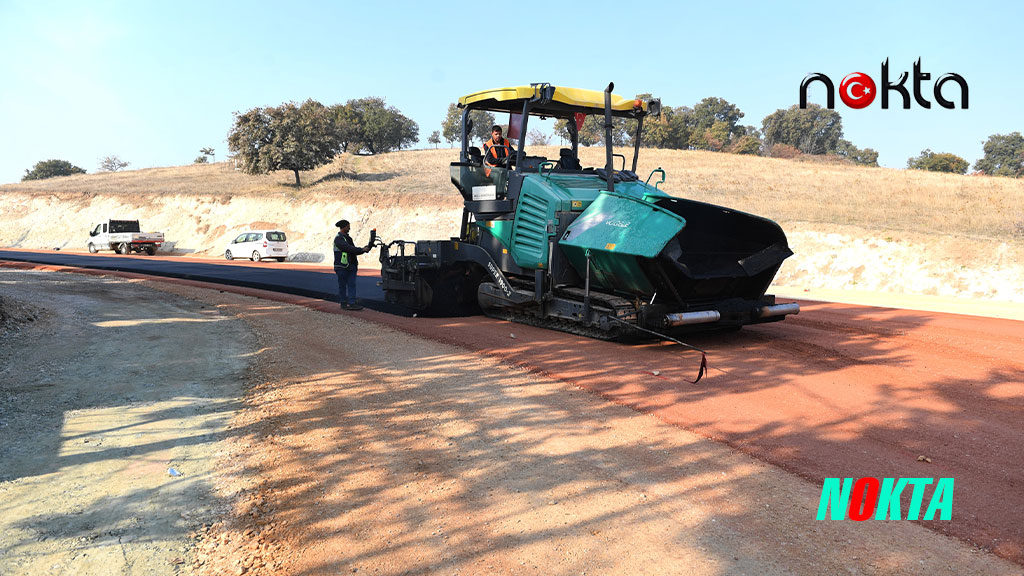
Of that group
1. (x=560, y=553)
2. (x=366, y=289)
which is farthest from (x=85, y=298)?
(x=560, y=553)

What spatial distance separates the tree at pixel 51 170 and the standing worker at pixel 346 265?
321ft

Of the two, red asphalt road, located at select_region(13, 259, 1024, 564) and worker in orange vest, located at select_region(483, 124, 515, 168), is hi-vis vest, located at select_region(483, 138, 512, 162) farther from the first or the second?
red asphalt road, located at select_region(13, 259, 1024, 564)

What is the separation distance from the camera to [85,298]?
44.1 ft

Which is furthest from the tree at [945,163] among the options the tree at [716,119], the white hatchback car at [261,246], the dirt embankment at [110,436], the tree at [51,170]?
the tree at [51,170]

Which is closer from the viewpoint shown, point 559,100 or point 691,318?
point 691,318

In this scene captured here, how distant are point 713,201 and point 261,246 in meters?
22.5

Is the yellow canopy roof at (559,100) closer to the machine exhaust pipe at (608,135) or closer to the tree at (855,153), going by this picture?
the machine exhaust pipe at (608,135)

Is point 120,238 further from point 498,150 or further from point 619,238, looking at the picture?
point 619,238

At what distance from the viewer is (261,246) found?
3209 cm

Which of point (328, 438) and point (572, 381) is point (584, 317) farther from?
point (328, 438)

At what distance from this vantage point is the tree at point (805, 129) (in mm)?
92938

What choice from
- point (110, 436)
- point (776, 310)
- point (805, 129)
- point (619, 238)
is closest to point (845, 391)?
point (776, 310)

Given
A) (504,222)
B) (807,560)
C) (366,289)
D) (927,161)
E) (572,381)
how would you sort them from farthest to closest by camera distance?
Answer: 1. (927,161)
2. (366,289)
3. (504,222)
4. (572,381)
5. (807,560)

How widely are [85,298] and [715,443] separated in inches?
512
